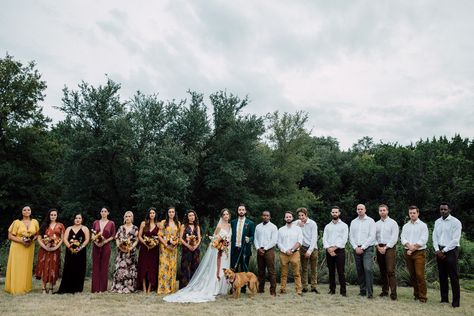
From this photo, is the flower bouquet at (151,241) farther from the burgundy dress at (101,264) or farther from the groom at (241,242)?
the groom at (241,242)

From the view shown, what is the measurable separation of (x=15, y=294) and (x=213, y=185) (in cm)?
1255

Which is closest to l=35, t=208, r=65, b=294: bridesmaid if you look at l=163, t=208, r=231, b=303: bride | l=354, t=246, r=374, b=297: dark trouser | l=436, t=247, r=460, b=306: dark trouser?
l=163, t=208, r=231, b=303: bride

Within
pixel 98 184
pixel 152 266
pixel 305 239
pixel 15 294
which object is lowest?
pixel 15 294

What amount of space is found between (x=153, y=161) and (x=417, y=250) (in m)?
12.3

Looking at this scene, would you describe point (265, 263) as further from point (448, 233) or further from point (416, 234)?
point (448, 233)

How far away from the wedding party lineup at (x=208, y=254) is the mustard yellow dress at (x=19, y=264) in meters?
0.02

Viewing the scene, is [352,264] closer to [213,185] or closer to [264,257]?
[264,257]

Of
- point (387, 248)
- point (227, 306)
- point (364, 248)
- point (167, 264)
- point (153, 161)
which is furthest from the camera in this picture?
point (153, 161)

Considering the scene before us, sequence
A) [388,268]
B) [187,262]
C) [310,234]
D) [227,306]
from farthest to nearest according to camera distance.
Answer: [310,234] → [187,262] → [388,268] → [227,306]

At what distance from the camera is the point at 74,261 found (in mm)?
9086

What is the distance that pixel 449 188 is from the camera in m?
30.7

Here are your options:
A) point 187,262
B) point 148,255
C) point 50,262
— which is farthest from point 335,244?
point 50,262

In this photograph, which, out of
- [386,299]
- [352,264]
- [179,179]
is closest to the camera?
[386,299]

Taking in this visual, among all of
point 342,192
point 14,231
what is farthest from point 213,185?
point 342,192
